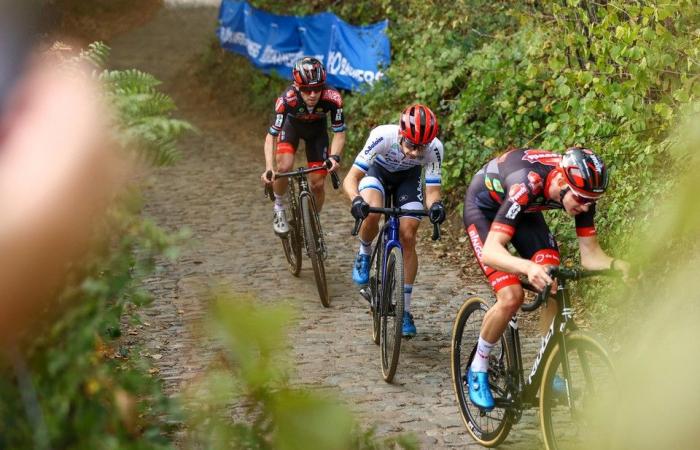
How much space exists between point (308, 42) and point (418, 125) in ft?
40.1

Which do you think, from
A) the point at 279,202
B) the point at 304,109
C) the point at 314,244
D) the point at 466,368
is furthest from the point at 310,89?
the point at 466,368

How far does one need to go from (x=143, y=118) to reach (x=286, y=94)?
7.46 metres

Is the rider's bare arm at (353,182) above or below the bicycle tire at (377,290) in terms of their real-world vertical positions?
above

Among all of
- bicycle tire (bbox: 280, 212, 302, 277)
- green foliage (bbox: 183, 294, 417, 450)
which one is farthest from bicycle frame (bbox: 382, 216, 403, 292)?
green foliage (bbox: 183, 294, 417, 450)

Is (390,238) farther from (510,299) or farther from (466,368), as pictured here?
(510,299)

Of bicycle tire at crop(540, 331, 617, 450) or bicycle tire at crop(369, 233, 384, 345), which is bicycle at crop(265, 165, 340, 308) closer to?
bicycle tire at crop(369, 233, 384, 345)

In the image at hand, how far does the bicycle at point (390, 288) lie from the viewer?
7.34 m

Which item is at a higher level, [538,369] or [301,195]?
[301,195]

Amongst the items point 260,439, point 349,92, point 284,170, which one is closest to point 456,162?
point 284,170

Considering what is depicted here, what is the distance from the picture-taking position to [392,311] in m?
7.74

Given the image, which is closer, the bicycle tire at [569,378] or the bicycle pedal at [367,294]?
the bicycle tire at [569,378]

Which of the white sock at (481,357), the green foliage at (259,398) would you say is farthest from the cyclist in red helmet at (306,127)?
the green foliage at (259,398)

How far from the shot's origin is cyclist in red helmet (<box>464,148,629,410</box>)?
5.41m

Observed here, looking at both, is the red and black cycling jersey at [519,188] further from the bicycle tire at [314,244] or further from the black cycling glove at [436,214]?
the bicycle tire at [314,244]
